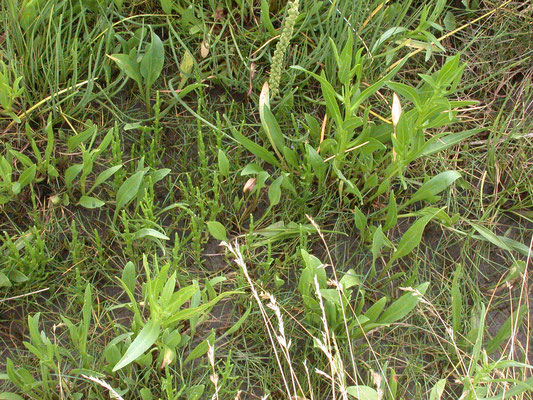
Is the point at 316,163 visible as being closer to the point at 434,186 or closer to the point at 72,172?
the point at 434,186

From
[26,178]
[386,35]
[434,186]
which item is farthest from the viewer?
[386,35]

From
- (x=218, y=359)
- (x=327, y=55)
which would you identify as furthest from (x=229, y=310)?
(x=327, y=55)

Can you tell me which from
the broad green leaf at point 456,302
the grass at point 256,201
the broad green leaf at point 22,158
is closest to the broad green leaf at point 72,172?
the grass at point 256,201

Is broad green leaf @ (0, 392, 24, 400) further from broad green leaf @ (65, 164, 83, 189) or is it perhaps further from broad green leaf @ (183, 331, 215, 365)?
broad green leaf @ (65, 164, 83, 189)

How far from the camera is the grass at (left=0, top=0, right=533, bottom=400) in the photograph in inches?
80.2

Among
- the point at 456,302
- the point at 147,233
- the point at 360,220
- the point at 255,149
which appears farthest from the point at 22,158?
the point at 456,302

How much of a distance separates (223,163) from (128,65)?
1.61 feet

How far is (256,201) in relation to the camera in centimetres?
229

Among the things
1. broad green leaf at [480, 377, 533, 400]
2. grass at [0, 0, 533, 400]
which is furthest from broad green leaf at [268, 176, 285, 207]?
broad green leaf at [480, 377, 533, 400]

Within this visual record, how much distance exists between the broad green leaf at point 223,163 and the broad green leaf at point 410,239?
23.4 inches

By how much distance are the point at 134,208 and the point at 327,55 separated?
849 mm

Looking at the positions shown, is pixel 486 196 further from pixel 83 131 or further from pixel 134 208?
pixel 83 131

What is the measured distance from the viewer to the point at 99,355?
80.7 inches

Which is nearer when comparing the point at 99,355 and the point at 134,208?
the point at 99,355
